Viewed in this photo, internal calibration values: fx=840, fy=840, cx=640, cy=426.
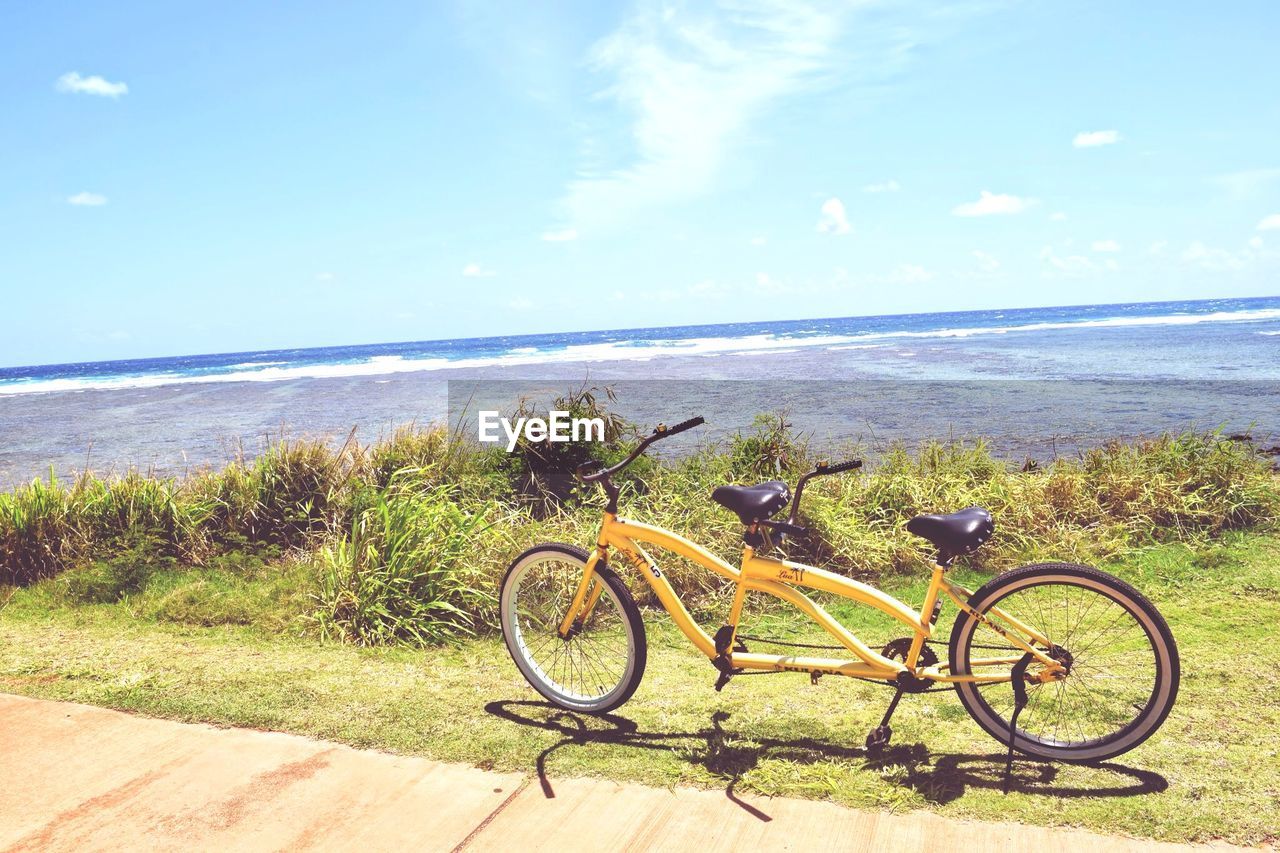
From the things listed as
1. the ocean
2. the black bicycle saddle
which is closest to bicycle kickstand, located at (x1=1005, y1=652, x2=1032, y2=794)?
the black bicycle saddle

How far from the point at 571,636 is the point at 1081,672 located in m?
2.64

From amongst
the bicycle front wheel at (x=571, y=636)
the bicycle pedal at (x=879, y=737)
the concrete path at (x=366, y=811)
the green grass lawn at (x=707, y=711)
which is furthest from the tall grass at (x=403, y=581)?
the bicycle pedal at (x=879, y=737)

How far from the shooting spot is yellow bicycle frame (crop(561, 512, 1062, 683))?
3.45m

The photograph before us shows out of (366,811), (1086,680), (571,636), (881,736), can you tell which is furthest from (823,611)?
(366,811)

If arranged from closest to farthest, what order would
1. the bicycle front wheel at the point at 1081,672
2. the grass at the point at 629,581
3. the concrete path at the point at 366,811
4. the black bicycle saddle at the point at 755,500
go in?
the concrete path at the point at 366,811, the bicycle front wheel at the point at 1081,672, the grass at the point at 629,581, the black bicycle saddle at the point at 755,500

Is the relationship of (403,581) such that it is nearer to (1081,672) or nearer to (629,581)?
(629,581)

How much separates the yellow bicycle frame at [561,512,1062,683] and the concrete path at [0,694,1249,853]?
0.65 meters

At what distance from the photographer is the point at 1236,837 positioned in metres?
2.83

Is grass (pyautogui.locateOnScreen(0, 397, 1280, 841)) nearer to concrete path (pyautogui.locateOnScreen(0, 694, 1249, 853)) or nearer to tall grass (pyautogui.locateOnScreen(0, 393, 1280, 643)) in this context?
tall grass (pyautogui.locateOnScreen(0, 393, 1280, 643))

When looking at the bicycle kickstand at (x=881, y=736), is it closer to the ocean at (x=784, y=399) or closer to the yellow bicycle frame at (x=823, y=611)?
the yellow bicycle frame at (x=823, y=611)

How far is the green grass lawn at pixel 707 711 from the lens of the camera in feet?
10.5

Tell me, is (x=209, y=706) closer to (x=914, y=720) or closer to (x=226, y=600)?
(x=226, y=600)

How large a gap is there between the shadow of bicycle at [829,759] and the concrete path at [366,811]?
178 millimetres

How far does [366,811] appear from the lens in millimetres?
3203
